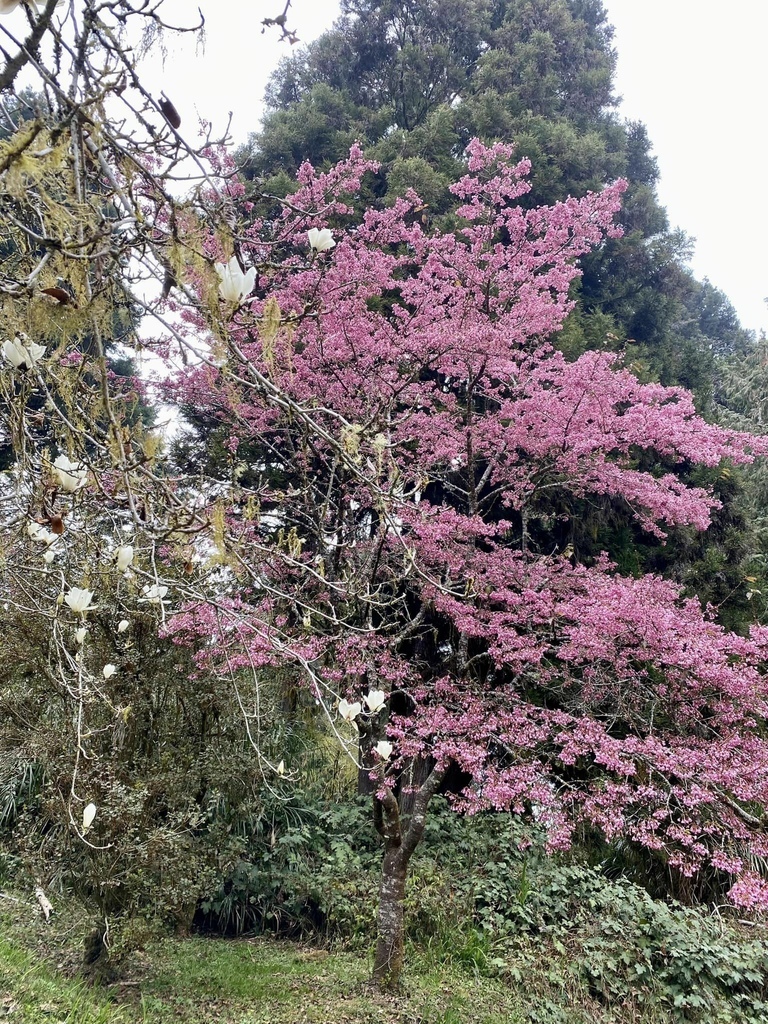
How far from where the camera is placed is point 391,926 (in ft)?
11.7

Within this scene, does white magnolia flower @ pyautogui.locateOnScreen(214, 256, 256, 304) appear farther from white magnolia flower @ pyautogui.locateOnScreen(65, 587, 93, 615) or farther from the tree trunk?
the tree trunk

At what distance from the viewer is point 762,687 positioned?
417cm

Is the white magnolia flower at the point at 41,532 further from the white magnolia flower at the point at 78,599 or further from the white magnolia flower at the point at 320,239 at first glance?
the white magnolia flower at the point at 320,239

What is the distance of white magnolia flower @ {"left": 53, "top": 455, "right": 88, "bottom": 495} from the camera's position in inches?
49.9

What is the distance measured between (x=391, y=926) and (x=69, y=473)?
3333mm

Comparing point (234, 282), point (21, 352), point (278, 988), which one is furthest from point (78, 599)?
point (278, 988)

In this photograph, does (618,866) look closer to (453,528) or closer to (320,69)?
(453,528)

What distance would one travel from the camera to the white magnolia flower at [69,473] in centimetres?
127

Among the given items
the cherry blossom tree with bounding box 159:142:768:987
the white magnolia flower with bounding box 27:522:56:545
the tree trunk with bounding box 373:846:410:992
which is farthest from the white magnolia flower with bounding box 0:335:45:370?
the tree trunk with bounding box 373:846:410:992

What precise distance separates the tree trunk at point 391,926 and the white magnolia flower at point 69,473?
10.2 ft

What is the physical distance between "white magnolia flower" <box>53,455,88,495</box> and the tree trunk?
3105 mm

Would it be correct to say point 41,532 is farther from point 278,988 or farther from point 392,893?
point 278,988

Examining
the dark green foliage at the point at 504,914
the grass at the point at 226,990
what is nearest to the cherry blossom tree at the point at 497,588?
the grass at the point at 226,990

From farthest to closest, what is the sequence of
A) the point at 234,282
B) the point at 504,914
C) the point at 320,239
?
1. the point at 504,914
2. the point at 320,239
3. the point at 234,282
